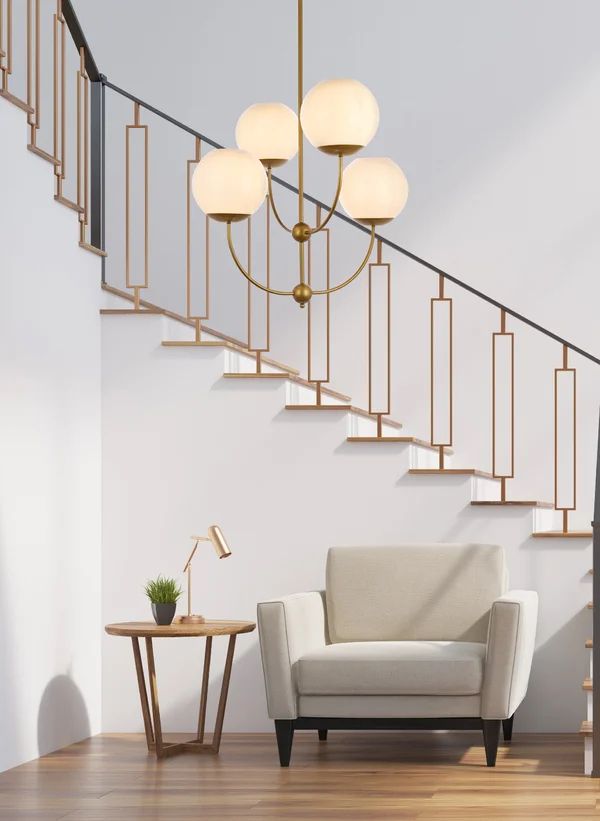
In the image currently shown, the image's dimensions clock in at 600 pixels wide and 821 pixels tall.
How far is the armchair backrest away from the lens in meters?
5.97

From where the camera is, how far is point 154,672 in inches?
229

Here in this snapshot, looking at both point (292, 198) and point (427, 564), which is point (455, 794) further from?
point (292, 198)

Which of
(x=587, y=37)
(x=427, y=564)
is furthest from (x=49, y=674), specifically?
(x=587, y=37)

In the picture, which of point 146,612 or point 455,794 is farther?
point 146,612

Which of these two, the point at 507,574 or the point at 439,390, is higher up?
the point at 439,390

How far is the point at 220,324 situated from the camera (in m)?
7.84

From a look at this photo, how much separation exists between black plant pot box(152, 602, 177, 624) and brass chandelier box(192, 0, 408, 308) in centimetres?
212

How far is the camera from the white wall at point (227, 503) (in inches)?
251

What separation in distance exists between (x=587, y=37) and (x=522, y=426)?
2.20 m

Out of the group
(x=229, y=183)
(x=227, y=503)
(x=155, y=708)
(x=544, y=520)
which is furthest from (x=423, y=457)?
(x=229, y=183)

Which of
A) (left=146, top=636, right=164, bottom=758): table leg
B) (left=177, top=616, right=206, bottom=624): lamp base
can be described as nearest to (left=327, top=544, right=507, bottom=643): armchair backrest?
(left=177, top=616, right=206, bottom=624): lamp base

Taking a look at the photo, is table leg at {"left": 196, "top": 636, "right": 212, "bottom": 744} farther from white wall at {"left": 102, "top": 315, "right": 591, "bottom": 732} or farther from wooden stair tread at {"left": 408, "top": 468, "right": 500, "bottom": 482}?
wooden stair tread at {"left": 408, "top": 468, "right": 500, "bottom": 482}

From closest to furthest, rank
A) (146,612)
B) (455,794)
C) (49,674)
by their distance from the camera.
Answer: (455,794) < (49,674) < (146,612)

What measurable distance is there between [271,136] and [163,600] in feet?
7.60
